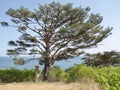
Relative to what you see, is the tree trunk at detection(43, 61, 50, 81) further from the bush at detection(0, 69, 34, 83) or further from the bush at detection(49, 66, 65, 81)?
the bush at detection(0, 69, 34, 83)

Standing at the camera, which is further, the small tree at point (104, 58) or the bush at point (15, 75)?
the small tree at point (104, 58)

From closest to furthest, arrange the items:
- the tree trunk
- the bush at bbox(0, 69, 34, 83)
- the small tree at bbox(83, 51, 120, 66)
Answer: the bush at bbox(0, 69, 34, 83) < the tree trunk < the small tree at bbox(83, 51, 120, 66)

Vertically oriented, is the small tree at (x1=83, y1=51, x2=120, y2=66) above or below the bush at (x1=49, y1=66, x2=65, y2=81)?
above

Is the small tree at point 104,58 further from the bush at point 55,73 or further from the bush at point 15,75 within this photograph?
the bush at point 15,75

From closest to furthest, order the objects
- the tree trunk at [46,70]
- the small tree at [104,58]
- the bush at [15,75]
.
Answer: the bush at [15,75] → the tree trunk at [46,70] → the small tree at [104,58]

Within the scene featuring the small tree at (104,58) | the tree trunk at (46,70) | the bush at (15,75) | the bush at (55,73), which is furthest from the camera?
the small tree at (104,58)

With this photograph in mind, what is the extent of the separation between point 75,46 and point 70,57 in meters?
1.19

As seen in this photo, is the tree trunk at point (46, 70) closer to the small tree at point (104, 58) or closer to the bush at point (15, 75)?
the bush at point (15, 75)

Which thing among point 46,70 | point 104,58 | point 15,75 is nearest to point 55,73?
point 46,70

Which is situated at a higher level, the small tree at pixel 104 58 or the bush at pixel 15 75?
the small tree at pixel 104 58

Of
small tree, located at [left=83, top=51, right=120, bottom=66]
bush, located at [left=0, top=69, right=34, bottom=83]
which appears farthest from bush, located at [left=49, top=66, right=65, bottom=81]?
small tree, located at [left=83, top=51, right=120, bottom=66]

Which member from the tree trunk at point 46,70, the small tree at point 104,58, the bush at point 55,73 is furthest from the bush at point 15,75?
the small tree at point 104,58

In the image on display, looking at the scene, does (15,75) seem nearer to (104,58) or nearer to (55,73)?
(55,73)

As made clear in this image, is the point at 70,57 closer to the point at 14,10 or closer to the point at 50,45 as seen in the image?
the point at 50,45
